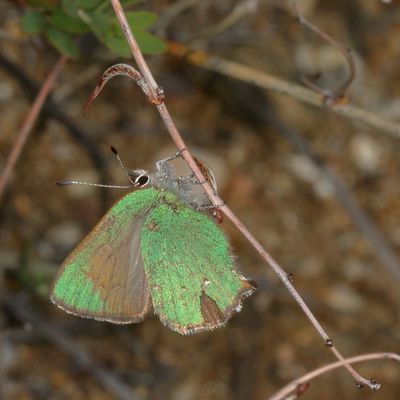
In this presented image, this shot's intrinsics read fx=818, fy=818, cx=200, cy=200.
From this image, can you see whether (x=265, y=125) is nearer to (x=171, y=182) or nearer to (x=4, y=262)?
(x=4, y=262)

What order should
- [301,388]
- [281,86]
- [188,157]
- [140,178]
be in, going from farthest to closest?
[281,86] → [140,178] → [301,388] → [188,157]

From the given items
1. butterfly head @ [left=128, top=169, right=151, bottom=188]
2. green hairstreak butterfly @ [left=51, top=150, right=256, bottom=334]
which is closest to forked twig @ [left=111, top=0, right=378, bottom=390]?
green hairstreak butterfly @ [left=51, top=150, right=256, bottom=334]

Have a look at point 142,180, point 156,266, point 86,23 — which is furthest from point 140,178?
point 86,23

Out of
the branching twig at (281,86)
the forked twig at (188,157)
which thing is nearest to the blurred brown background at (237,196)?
the branching twig at (281,86)

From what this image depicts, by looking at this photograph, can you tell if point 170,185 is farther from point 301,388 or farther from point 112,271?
point 301,388

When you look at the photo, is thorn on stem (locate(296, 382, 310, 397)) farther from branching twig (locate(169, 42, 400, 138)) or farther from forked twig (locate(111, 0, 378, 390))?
branching twig (locate(169, 42, 400, 138))

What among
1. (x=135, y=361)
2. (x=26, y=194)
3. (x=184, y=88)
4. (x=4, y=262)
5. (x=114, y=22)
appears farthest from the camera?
(x=184, y=88)

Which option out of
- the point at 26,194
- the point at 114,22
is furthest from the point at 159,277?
the point at 26,194
